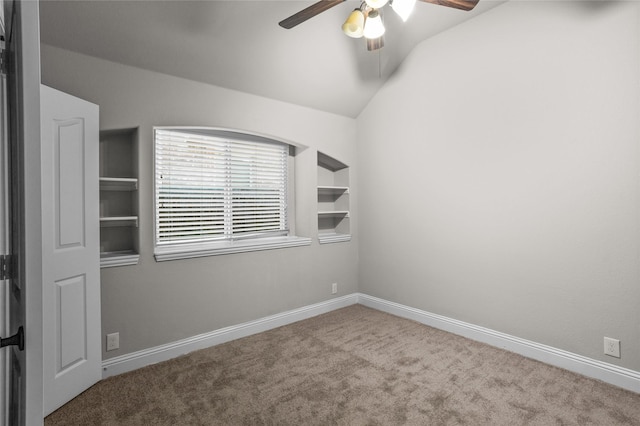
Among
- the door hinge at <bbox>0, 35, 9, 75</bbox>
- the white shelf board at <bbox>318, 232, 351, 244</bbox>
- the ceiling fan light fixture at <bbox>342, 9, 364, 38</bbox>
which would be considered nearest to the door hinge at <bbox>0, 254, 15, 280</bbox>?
the door hinge at <bbox>0, 35, 9, 75</bbox>

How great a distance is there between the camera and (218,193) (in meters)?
3.44

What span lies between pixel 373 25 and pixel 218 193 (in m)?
2.12

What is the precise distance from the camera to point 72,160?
224 cm

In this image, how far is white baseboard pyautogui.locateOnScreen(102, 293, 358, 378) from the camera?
260cm

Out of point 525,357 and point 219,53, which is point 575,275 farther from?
point 219,53

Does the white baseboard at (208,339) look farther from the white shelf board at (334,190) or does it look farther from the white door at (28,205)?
the white door at (28,205)

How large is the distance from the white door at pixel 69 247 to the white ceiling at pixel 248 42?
1.69ft

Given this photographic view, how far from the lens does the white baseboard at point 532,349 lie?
93.8 inches

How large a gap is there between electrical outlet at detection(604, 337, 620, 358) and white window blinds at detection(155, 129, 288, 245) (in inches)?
118

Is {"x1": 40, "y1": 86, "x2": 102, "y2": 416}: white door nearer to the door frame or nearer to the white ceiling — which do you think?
the white ceiling

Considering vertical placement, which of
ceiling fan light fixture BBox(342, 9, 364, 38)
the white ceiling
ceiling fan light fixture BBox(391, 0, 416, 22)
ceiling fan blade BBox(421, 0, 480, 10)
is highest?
the white ceiling

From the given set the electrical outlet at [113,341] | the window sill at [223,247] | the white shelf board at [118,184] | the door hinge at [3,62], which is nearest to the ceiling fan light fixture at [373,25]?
the door hinge at [3,62]

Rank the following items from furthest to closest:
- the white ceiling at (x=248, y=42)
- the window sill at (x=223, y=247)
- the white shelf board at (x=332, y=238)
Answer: the white shelf board at (x=332, y=238), the window sill at (x=223, y=247), the white ceiling at (x=248, y=42)

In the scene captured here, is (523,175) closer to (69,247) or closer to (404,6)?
(404,6)
